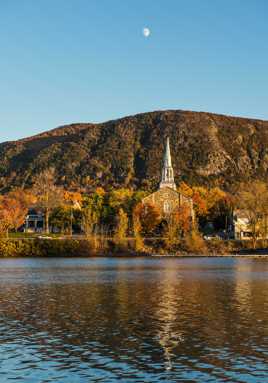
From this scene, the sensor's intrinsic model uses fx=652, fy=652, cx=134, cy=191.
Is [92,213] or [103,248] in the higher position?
[92,213]

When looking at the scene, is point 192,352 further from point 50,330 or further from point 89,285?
point 89,285

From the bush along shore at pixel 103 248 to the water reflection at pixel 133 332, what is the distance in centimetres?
5693

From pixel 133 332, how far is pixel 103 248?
79761 millimetres

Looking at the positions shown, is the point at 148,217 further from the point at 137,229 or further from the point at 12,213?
the point at 12,213

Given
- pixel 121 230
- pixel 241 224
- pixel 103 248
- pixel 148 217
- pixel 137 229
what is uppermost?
pixel 148 217

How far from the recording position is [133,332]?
27.2 metres

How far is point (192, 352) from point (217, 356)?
3.42ft

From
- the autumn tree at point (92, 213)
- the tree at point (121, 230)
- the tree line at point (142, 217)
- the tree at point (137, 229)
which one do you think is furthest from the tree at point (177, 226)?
the autumn tree at point (92, 213)

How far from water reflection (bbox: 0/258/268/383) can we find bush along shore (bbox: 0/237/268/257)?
187 ft

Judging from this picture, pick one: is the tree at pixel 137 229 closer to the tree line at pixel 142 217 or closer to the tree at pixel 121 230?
the tree line at pixel 142 217

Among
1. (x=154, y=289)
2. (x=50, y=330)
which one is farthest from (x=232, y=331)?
(x=154, y=289)

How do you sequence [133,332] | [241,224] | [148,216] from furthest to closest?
[241,224] → [148,216] → [133,332]

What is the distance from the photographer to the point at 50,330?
27.8 meters

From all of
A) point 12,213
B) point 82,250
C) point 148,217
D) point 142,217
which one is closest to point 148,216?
point 148,217
